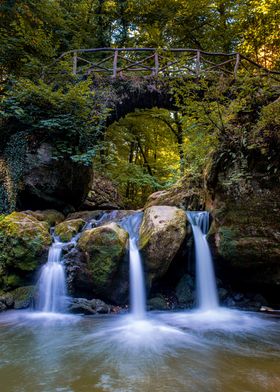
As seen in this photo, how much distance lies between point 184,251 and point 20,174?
521 centimetres

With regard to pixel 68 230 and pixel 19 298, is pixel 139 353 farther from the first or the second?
pixel 68 230

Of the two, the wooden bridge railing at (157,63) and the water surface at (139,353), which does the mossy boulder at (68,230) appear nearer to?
the water surface at (139,353)

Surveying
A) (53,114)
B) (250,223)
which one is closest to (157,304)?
(250,223)

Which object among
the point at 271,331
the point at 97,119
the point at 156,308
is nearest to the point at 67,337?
the point at 156,308

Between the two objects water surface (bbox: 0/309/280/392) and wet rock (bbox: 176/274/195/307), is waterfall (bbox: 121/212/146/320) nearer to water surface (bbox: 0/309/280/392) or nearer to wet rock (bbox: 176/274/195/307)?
water surface (bbox: 0/309/280/392)

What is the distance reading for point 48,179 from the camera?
371 inches

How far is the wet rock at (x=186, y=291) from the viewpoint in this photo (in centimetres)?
679

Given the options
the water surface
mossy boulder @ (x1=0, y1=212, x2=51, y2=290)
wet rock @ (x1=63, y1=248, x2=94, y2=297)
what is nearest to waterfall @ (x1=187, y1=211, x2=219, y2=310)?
the water surface

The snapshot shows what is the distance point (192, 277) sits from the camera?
711 centimetres

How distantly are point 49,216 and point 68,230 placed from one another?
168 centimetres

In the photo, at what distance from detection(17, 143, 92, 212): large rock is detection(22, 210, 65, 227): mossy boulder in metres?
0.42

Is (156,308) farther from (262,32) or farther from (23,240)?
(262,32)

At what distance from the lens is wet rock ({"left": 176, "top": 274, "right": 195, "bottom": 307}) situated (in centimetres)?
679

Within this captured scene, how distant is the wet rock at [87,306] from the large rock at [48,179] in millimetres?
4110
